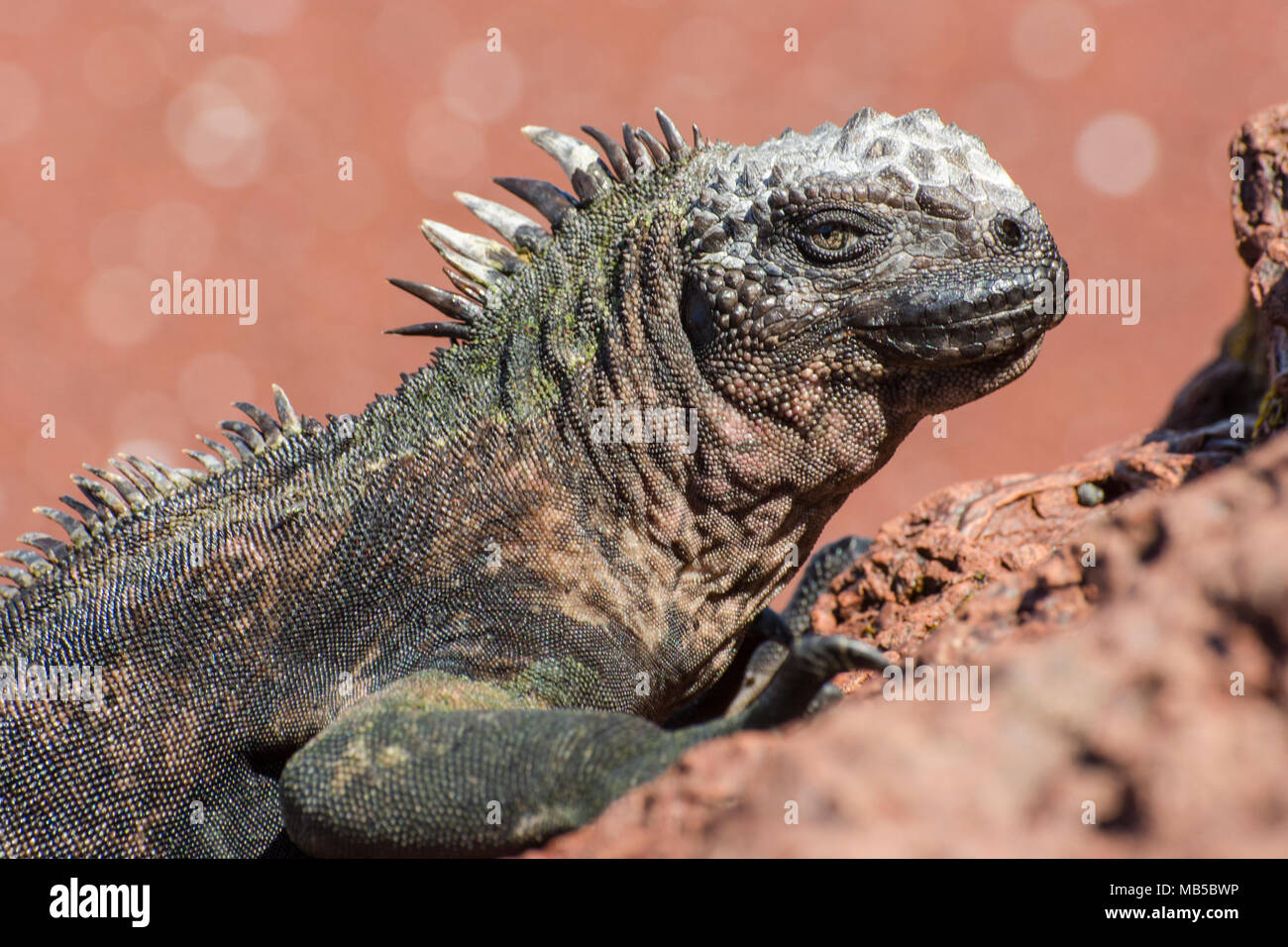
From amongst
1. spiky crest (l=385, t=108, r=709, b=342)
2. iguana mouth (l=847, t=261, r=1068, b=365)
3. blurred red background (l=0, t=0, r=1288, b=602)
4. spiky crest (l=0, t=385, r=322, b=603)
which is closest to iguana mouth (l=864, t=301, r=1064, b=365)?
iguana mouth (l=847, t=261, r=1068, b=365)

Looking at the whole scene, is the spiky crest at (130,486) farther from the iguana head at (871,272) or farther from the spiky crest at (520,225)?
the iguana head at (871,272)

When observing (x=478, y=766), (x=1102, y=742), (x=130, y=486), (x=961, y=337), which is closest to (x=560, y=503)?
(x=478, y=766)

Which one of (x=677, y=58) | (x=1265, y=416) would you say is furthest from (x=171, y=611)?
(x=677, y=58)

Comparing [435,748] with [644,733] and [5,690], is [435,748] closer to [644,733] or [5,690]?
[644,733]

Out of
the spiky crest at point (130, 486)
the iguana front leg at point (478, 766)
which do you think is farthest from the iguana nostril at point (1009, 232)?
the spiky crest at point (130, 486)

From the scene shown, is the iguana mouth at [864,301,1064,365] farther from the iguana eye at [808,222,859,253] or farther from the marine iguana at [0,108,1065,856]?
the iguana eye at [808,222,859,253]

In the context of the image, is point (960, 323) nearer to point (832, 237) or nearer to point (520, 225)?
point (832, 237)
